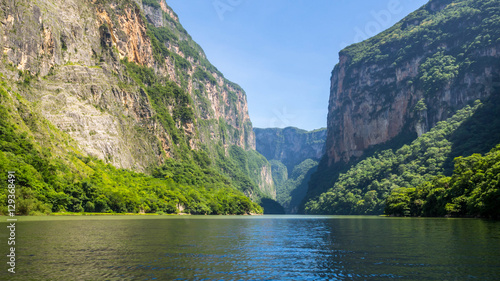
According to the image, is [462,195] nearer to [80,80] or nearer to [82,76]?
[80,80]

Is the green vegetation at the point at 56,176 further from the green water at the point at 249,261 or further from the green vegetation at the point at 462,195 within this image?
the green vegetation at the point at 462,195

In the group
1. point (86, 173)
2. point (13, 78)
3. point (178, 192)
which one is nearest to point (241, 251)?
point (86, 173)

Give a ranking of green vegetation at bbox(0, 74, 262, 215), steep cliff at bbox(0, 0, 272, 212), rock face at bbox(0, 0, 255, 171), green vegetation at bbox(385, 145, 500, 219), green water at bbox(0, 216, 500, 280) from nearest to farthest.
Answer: green water at bbox(0, 216, 500, 280), green vegetation at bbox(385, 145, 500, 219), green vegetation at bbox(0, 74, 262, 215), steep cliff at bbox(0, 0, 272, 212), rock face at bbox(0, 0, 255, 171)

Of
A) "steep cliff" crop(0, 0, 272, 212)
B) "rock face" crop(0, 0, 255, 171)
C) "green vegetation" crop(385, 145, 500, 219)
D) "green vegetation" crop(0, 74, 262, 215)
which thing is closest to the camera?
"green vegetation" crop(385, 145, 500, 219)

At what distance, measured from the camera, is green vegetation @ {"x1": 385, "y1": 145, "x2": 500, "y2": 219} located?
66.6 m

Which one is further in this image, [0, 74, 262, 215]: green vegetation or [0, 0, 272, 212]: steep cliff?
[0, 0, 272, 212]: steep cliff

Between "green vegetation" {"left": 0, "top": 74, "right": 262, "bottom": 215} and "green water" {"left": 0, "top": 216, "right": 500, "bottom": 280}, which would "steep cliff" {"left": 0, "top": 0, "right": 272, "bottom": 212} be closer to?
"green vegetation" {"left": 0, "top": 74, "right": 262, "bottom": 215}

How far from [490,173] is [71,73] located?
146089 mm

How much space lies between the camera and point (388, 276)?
64.6 feet

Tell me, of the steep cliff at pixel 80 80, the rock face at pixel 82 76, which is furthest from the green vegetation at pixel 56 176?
the rock face at pixel 82 76

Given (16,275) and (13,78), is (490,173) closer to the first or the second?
(16,275)

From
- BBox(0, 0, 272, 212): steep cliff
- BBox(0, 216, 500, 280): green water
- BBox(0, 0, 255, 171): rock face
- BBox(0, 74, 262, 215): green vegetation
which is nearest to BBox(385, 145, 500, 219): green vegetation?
BBox(0, 216, 500, 280): green water

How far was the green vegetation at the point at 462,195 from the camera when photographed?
218 feet

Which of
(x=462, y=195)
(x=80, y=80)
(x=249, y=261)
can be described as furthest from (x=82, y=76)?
(x=249, y=261)
